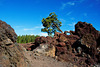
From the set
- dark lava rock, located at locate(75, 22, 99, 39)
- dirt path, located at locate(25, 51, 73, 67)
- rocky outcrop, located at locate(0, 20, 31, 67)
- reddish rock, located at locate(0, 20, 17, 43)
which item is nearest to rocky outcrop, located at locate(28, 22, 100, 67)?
dark lava rock, located at locate(75, 22, 99, 39)

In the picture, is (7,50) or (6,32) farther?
(6,32)

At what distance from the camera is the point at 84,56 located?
779 cm

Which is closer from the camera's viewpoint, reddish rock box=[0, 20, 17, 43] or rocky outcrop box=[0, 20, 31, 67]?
rocky outcrop box=[0, 20, 31, 67]

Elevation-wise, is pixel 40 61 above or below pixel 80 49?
below

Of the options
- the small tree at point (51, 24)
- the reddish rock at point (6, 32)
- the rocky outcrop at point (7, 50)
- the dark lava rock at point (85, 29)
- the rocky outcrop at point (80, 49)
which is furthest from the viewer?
the small tree at point (51, 24)

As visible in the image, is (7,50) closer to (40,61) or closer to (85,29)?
(40,61)

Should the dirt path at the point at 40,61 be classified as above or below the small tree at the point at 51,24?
below

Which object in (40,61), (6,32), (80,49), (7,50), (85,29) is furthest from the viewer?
(85,29)

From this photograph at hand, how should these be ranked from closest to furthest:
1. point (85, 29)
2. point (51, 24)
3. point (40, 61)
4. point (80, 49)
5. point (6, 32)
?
point (6, 32) < point (40, 61) < point (80, 49) < point (85, 29) < point (51, 24)

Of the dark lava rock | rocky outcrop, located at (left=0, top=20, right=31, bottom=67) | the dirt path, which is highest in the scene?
the dark lava rock

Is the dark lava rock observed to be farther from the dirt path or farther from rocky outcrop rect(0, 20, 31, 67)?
rocky outcrop rect(0, 20, 31, 67)

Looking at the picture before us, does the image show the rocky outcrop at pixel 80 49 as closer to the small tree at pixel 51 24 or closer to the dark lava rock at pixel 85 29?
the dark lava rock at pixel 85 29

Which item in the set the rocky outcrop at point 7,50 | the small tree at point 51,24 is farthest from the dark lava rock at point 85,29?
the small tree at point 51,24

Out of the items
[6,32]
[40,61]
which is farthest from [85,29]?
[6,32]
